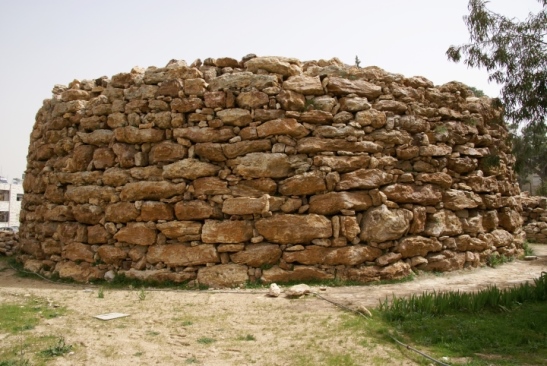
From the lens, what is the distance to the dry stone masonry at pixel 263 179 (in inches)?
289

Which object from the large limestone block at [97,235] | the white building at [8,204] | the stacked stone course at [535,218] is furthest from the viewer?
the white building at [8,204]

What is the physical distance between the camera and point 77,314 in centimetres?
555

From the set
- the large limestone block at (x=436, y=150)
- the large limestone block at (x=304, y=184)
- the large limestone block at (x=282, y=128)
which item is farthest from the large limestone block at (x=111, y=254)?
the large limestone block at (x=436, y=150)

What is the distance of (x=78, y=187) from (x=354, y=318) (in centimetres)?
558

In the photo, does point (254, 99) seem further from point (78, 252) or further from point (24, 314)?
point (24, 314)

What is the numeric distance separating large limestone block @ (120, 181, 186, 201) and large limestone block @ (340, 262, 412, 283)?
3004 millimetres

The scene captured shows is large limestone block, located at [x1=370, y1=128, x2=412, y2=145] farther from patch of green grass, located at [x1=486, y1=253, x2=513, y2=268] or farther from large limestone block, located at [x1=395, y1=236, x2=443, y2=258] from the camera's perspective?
patch of green grass, located at [x1=486, y1=253, x2=513, y2=268]

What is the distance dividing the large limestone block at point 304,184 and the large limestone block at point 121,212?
2494 millimetres

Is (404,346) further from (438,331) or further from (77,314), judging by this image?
(77,314)

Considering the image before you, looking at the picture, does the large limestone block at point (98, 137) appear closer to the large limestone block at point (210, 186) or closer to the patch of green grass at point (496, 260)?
→ the large limestone block at point (210, 186)

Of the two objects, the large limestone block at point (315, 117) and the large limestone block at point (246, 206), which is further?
the large limestone block at point (315, 117)

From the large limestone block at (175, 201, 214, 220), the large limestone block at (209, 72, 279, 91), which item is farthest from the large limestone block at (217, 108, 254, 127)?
the large limestone block at (175, 201, 214, 220)

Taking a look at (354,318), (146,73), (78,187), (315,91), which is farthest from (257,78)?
(354,318)

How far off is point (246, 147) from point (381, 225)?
250 cm
